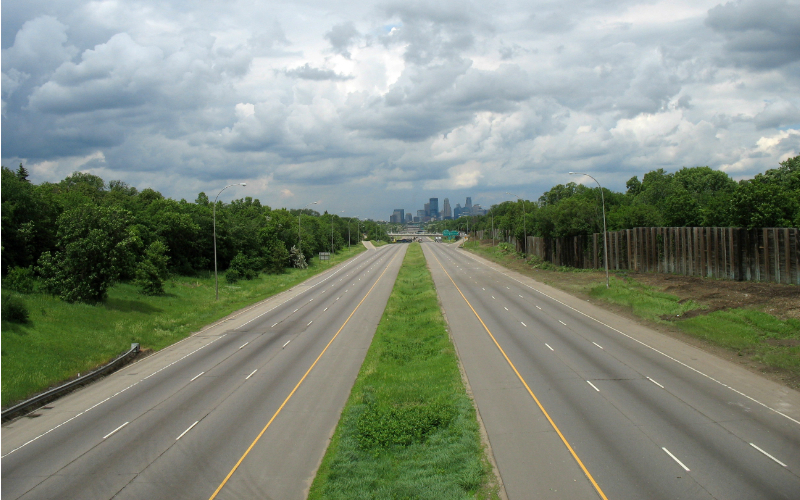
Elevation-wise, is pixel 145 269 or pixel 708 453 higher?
pixel 145 269

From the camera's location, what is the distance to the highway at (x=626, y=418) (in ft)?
42.0

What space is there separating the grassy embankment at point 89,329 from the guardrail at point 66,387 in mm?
745

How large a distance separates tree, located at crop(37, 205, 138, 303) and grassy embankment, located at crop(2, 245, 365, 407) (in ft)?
4.10

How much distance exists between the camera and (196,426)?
699 inches

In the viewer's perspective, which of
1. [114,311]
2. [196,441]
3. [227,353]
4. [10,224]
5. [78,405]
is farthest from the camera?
[10,224]

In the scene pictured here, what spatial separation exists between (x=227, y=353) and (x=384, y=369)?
32.7ft

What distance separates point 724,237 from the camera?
150 ft

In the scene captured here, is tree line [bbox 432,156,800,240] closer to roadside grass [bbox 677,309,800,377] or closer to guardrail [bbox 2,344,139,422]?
roadside grass [bbox 677,309,800,377]

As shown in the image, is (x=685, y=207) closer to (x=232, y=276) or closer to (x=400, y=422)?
(x=232, y=276)

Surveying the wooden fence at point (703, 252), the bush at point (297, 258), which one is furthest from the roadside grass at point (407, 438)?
the bush at point (297, 258)

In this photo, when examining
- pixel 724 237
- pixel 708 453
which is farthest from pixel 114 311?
pixel 724 237

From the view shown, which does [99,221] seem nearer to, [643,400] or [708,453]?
[643,400]

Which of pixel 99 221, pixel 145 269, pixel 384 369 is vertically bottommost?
pixel 384 369

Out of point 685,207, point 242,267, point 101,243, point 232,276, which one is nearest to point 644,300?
point 685,207
